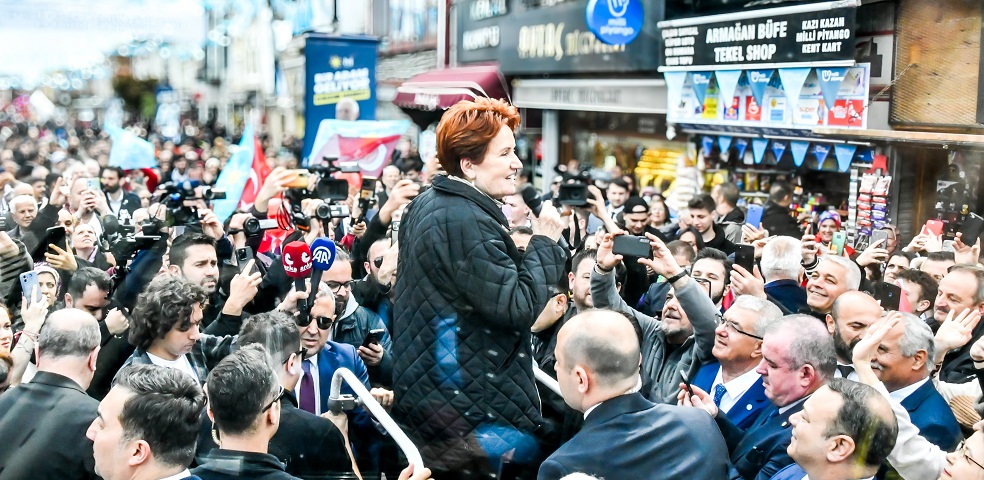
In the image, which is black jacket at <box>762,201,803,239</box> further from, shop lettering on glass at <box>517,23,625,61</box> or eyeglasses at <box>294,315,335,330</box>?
eyeglasses at <box>294,315,335,330</box>

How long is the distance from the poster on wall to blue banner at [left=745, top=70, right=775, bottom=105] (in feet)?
0.08

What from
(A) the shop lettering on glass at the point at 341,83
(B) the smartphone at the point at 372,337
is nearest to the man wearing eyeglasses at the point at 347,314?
(B) the smartphone at the point at 372,337

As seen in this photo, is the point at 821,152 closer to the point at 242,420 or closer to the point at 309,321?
the point at 309,321

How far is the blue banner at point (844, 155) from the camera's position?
32.7ft

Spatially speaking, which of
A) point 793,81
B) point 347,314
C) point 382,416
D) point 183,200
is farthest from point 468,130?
point 793,81

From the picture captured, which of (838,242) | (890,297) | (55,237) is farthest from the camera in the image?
(838,242)

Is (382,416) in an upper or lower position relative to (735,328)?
lower

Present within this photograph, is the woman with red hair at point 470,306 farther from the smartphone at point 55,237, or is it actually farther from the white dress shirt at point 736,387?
the smartphone at point 55,237

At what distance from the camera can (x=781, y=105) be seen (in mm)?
10898

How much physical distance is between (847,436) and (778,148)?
8.59 metres

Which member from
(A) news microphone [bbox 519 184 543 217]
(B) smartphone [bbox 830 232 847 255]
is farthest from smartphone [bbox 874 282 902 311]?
(B) smartphone [bbox 830 232 847 255]

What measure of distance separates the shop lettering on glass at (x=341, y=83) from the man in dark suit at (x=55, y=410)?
11.4 m

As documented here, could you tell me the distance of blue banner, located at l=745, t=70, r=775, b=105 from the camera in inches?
428

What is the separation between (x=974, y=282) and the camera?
5.38m
